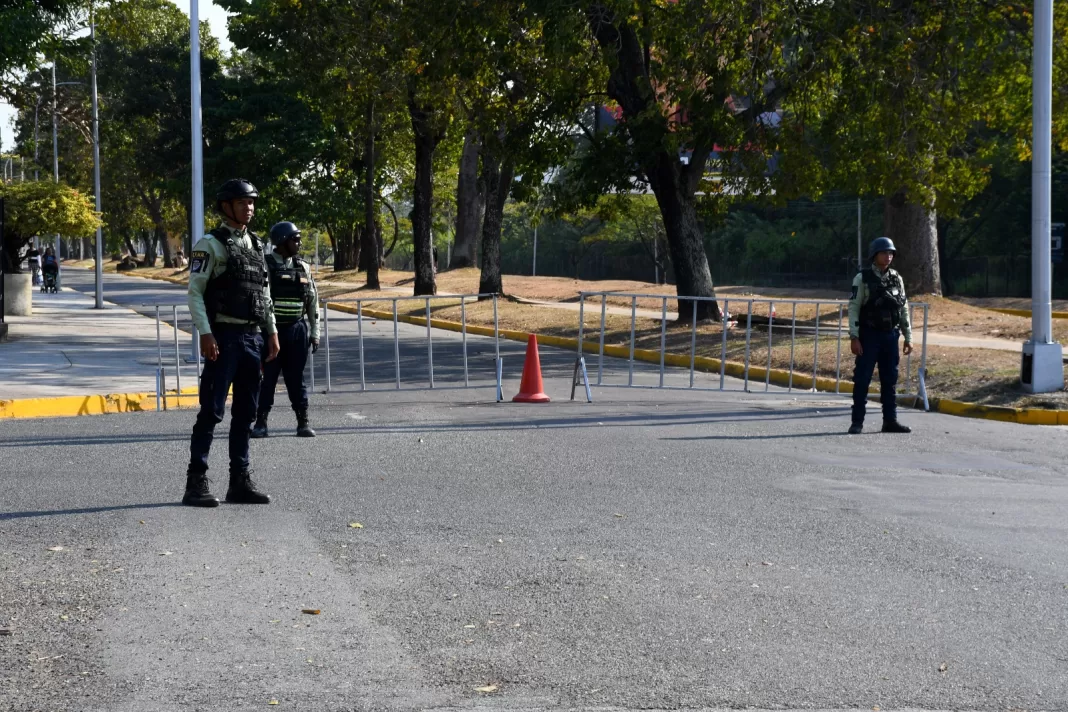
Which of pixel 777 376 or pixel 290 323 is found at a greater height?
pixel 290 323

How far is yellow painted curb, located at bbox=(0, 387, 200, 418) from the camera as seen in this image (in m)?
13.8

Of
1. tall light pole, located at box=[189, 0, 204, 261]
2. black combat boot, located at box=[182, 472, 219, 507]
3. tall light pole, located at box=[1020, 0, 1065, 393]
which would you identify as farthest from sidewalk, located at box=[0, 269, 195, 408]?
tall light pole, located at box=[1020, 0, 1065, 393]

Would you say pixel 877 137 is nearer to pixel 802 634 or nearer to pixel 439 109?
pixel 439 109

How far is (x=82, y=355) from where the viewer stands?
2006 centimetres

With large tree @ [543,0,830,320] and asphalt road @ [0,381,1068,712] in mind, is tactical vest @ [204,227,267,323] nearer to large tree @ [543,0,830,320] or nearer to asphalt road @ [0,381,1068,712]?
asphalt road @ [0,381,1068,712]

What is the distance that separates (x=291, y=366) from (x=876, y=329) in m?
5.22

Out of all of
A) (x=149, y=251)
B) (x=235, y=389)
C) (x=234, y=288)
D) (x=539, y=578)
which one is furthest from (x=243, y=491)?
(x=149, y=251)

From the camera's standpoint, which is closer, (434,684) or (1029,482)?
(434,684)

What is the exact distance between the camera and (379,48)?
28766 millimetres

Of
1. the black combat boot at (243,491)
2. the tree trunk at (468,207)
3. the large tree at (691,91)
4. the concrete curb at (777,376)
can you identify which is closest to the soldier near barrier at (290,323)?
the black combat boot at (243,491)

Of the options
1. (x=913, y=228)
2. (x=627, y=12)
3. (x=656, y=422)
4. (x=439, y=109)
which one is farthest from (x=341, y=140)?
(x=656, y=422)

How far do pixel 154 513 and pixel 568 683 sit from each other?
400 cm

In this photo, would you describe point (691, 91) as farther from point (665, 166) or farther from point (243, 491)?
point (243, 491)

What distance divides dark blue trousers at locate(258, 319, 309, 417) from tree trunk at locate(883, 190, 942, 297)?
1807 centimetres
